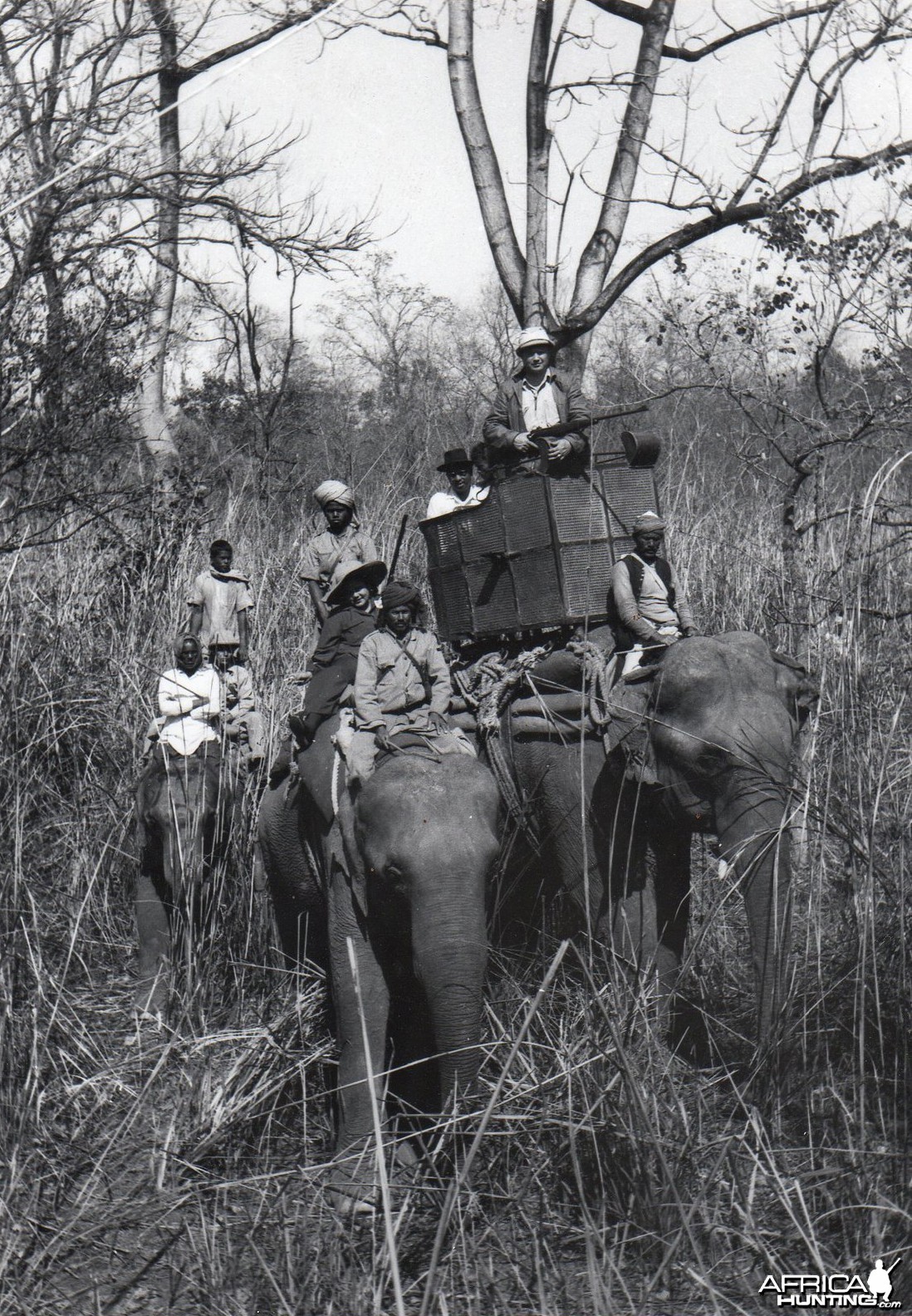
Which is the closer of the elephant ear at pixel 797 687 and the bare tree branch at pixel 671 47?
the elephant ear at pixel 797 687

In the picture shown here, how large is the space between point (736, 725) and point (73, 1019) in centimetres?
279

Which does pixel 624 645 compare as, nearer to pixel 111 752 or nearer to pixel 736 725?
pixel 736 725

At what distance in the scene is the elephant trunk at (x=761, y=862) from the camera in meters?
4.67

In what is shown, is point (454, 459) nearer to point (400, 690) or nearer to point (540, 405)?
point (540, 405)

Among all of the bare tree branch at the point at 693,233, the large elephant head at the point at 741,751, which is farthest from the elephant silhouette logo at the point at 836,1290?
the bare tree branch at the point at 693,233

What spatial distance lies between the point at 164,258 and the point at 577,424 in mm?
10930

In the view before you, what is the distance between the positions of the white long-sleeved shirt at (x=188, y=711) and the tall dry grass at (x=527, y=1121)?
703 millimetres

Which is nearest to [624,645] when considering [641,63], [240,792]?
[240,792]

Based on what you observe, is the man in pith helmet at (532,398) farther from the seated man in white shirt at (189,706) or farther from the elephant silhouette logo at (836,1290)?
the elephant silhouette logo at (836,1290)

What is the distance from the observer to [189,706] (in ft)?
23.0

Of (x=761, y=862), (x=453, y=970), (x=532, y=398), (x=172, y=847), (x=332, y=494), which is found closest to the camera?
(x=453, y=970)

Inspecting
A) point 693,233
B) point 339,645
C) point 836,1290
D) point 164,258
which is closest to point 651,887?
point 339,645

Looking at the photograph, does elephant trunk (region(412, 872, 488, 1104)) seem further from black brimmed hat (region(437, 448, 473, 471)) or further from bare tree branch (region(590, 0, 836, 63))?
bare tree branch (region(590, 0, 836, 63))

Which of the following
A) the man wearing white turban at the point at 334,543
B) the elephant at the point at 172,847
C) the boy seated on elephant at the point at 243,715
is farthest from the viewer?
the man wearing white turban at the point at 334,543
